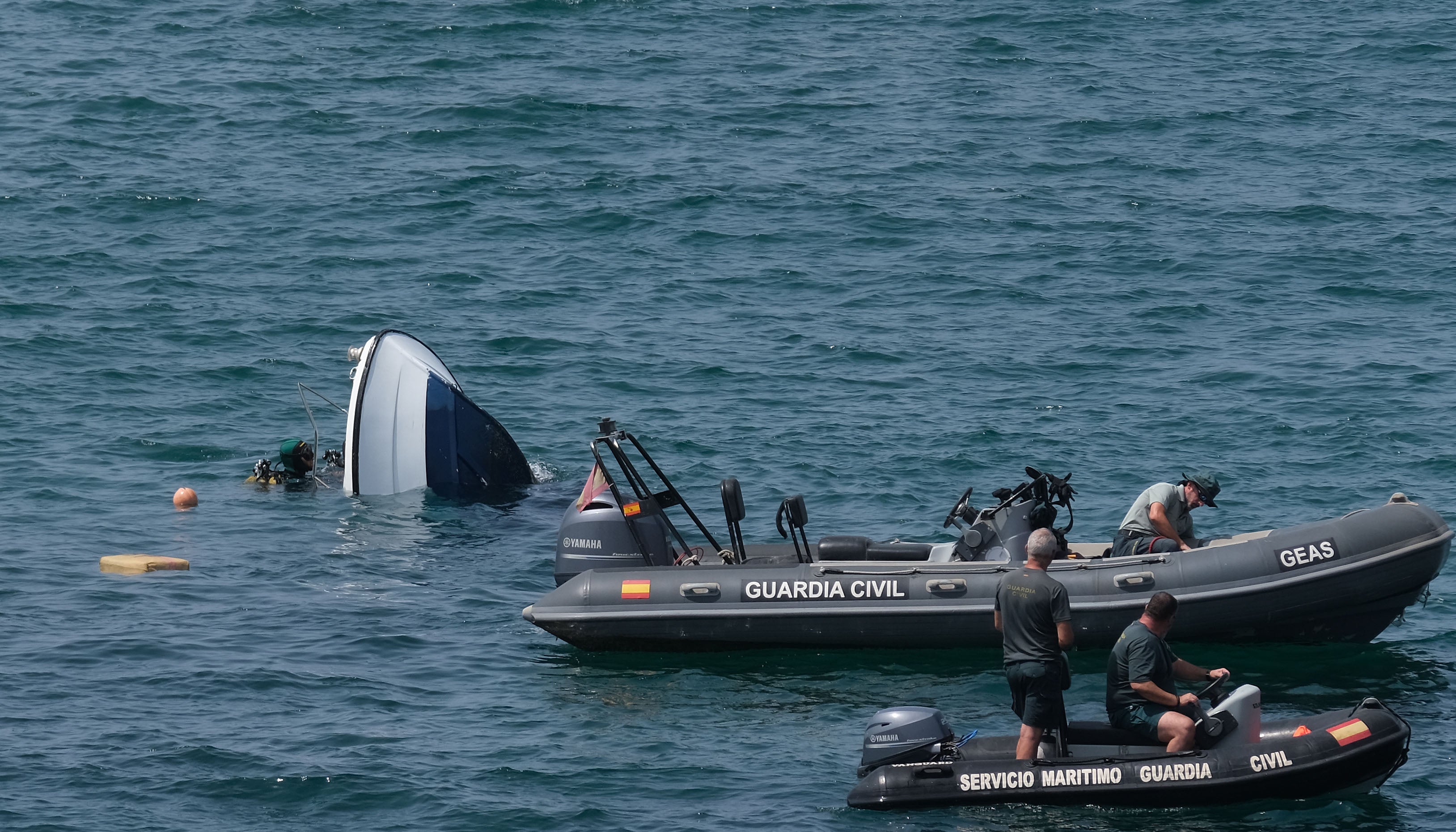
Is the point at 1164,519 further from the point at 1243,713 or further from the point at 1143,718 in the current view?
the point at 1143,718

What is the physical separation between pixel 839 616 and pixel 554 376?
9578 millimetres

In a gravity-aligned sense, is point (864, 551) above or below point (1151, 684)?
above

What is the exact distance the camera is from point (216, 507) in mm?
17984

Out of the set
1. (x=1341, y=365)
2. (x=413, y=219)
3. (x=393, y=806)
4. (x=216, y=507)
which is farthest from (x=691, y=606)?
(x=413, y=219)

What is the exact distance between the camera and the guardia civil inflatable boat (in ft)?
34.3

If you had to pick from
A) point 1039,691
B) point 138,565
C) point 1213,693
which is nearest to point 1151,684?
point 1039,691

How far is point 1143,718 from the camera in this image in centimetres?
1066

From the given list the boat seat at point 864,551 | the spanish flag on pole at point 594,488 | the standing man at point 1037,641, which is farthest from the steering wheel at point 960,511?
the standing man at point 1037,641

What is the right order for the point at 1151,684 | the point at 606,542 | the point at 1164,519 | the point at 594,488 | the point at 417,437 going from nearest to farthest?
the point at 1151,684 < the point at 1164,519 < the point at 606,542 < the point at 594,488 < the point at 417,437

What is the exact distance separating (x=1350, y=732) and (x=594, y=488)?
6722 mm

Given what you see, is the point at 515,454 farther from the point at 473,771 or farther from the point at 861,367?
the point at 473,771

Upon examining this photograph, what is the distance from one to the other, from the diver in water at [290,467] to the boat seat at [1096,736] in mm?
10289

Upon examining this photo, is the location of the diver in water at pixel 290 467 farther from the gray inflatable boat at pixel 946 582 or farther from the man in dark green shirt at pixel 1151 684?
the man in dark green shirt at pixel 1151 684

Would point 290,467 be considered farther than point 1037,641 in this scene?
Yes
